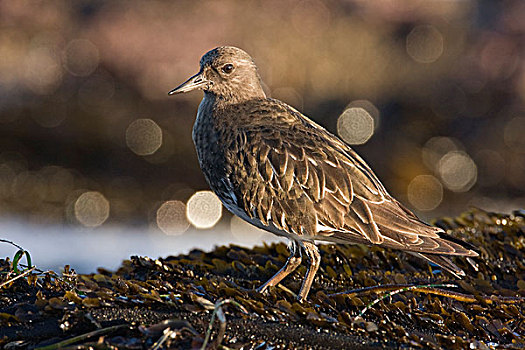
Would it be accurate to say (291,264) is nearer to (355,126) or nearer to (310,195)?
(310,195)

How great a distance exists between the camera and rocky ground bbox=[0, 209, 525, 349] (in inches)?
103

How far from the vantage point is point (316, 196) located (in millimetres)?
3613

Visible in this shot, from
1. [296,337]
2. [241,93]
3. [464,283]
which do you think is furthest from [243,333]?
[241,93]

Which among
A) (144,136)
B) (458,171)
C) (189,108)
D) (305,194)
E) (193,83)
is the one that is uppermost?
(458,171)

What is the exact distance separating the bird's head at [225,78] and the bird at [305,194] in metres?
0.40

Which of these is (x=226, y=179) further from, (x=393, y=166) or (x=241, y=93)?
(x=393, y=166)

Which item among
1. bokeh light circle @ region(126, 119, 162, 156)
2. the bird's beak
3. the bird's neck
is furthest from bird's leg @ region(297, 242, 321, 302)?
bokeh light circle @ region(126, 119, 162, 156)

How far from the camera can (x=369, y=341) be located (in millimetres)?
2715

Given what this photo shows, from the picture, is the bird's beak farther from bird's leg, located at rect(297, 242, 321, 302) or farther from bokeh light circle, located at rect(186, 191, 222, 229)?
bokeh light circle, located at rect(186, 191, 222, 229)

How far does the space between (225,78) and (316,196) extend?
114 centimetres

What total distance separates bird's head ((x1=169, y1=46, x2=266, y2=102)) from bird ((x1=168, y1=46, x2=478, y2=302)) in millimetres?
398

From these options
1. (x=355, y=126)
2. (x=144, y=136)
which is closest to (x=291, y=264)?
(x=144, y=136)

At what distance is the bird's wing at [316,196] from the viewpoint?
358 cm

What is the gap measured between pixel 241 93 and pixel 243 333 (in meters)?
1.99
